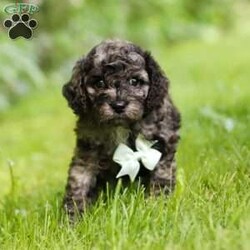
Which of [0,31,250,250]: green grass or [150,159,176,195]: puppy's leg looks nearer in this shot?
[0,31,250,250]: green grass

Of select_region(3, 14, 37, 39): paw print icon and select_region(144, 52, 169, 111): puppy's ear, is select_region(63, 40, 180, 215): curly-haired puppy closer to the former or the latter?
select_region(144, 52, 169, 111): puppy's ear

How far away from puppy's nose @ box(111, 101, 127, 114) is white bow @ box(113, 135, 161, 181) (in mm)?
366

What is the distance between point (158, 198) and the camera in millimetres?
4438

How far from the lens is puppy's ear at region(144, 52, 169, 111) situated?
5.00 meters

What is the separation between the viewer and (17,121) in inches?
448

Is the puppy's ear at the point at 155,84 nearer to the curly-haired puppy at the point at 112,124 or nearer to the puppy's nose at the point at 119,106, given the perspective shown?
the curly-haired puppy at the point at 112,124

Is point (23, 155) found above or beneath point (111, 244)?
beneath

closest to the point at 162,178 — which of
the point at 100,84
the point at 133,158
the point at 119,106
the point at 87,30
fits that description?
the point at 133,158

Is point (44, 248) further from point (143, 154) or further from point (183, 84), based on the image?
point (183, 84)

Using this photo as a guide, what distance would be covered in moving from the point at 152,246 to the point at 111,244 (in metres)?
0.22

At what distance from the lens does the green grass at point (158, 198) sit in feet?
12.4

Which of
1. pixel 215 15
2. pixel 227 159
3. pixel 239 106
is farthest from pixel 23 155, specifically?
pixel 215 15

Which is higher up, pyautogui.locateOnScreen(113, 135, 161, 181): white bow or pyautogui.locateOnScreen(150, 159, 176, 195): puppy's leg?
pyautogui.locateOnScreen(113, 135, 161, 181): white bow

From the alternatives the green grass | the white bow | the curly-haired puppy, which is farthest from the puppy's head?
the green grass
